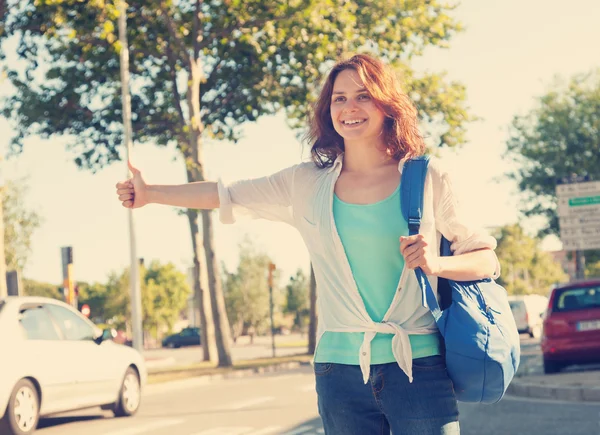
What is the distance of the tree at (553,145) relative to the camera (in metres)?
49.8

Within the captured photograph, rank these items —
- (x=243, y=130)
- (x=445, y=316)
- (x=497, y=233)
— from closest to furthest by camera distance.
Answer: (x=445, y=316) → (x=243, y=130) → (x=497, y=233)

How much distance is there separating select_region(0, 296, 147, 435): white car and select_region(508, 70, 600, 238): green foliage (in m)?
38.6

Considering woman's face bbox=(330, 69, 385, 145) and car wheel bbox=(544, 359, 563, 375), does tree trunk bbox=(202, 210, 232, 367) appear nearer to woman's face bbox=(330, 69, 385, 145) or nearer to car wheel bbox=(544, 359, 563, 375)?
car wheel bbox=(544, 359, 563, 375)

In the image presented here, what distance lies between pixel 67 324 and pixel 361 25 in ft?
51.3

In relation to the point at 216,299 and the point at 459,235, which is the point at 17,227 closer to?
the point at 216,299

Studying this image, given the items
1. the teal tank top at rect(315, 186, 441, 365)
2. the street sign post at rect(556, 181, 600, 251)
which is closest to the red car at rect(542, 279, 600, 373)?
the street sign post at rect(556, 181, 600, 251)

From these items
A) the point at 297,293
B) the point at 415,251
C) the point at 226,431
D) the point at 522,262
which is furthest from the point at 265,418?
the point at 297,293

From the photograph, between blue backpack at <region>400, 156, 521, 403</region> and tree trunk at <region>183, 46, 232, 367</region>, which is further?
tree trunk at <region>183, 46, 232, 367</region>

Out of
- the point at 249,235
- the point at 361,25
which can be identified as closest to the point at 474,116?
the point at 361,25

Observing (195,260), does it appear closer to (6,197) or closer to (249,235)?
(6,197)

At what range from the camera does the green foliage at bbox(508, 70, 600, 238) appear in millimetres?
49769

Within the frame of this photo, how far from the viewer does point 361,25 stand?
26.1 m

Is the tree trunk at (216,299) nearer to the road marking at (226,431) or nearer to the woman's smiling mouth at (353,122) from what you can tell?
the road marking at (226,431)

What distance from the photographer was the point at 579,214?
68.9 ft
